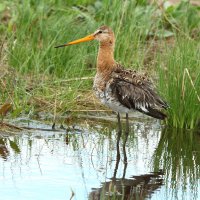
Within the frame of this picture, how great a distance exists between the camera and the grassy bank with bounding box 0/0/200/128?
34.3 ft

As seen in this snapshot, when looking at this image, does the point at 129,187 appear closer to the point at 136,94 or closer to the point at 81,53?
the point at 136,94

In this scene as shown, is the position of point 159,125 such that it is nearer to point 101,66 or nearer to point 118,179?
point 101,66

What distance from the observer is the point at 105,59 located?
9.97 m

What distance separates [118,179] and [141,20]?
502 cm

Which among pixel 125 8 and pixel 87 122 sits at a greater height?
pixel 125 8

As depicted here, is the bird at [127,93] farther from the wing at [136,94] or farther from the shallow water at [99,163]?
the shallow water at [99,163]

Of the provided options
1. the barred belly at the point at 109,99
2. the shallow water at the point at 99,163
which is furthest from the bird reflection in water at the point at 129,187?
the barred belly at the point at 109,99

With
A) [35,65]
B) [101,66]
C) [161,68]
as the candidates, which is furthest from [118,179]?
[35,65]

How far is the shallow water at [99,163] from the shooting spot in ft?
25.3

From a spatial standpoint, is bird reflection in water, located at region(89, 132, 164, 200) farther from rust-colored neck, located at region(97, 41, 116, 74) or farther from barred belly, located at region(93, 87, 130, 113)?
rust-colored neck, located at region(97, 41, 116, 74)

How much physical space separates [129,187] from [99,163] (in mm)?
792

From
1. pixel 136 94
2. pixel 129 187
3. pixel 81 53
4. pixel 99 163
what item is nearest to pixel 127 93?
pixel 136 94

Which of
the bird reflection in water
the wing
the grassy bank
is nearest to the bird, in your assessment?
the wing

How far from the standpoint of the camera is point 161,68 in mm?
10578
